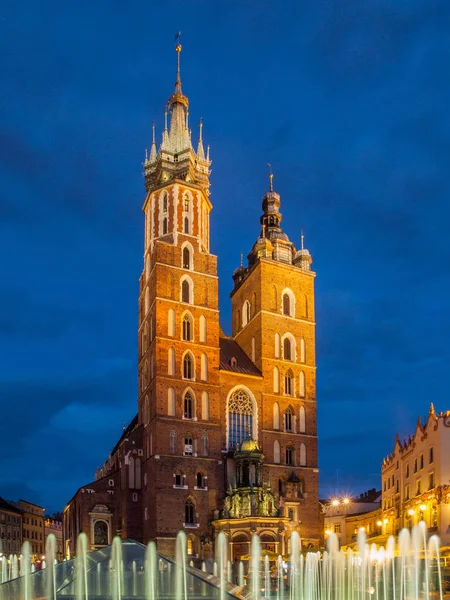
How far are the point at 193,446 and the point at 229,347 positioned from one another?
1380cm

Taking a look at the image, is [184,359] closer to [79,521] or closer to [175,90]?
[79,521]

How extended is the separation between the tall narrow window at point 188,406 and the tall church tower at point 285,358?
787 centimetres

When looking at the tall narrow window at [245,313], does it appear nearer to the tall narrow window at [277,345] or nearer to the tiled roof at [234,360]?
the tiled roof at [234,360]

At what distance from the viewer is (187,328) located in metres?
75.4

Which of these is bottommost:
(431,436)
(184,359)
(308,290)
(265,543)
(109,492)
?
(265,543)

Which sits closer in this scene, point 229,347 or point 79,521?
point 79,521

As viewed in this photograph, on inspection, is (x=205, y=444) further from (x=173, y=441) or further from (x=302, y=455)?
(x=302, y=455)

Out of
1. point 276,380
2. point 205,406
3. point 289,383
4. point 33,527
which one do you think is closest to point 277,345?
point 276,380

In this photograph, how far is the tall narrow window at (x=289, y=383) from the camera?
Answer: 3108 inches

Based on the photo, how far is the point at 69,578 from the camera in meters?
27.1

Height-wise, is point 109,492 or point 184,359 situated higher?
point 184,359

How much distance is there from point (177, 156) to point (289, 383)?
28.1 meters

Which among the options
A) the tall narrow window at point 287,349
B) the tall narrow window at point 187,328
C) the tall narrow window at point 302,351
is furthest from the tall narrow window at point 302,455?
the tall narrow window at point 187,328

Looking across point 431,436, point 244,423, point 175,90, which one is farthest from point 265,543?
point 175,90
